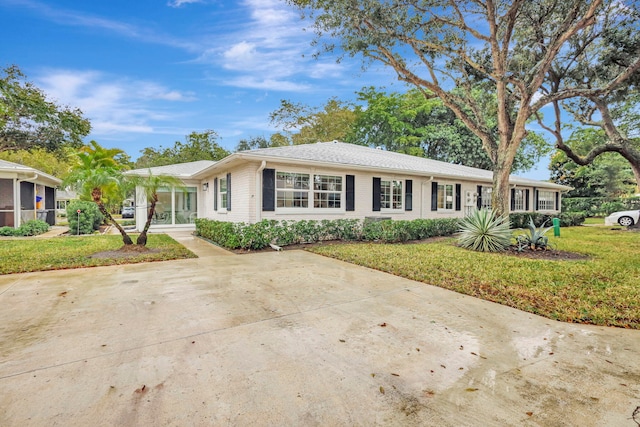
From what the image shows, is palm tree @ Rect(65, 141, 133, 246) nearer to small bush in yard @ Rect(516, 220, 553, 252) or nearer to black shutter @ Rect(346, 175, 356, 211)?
black shutter @ Rect(346, 175, 356, 211)

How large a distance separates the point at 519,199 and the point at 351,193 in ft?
42.5

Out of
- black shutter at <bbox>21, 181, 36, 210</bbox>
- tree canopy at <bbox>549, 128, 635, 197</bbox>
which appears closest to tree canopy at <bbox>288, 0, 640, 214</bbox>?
black shutter at <bbox>21, 181, 36, 210</bbox>

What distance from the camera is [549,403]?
2146mm

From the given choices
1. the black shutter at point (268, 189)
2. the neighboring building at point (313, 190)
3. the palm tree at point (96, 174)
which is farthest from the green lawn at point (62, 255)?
the black shutter at point (268, 189)

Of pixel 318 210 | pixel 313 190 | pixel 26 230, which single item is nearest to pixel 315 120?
pixel 313 190

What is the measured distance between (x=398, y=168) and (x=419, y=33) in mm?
4826

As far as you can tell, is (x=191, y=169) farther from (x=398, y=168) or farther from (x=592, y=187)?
(x=592, y=187)

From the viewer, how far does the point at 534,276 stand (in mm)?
5812

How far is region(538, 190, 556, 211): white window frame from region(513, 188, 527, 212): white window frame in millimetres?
2109

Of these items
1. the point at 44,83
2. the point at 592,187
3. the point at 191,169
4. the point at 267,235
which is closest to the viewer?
the point at 267,235

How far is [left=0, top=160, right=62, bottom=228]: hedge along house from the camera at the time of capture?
40.4 ft

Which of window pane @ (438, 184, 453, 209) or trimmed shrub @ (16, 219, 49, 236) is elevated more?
window pane @ (438, 184, 453, 209)

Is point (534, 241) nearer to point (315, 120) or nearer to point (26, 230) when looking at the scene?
point (26, 230)

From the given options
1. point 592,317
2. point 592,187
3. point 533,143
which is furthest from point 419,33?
point 592,187
